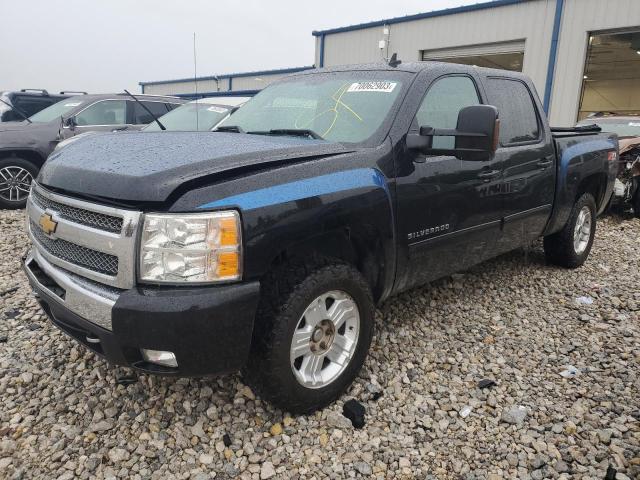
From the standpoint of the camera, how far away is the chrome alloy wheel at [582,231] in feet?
16.0

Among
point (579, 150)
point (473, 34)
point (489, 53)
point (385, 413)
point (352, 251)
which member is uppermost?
point (473, 34)

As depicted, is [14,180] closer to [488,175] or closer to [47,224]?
[47,224]

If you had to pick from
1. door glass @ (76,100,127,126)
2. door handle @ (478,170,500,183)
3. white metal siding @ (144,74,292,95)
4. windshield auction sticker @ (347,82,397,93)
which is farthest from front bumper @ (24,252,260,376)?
white metal siding @ (144,74,292,95)

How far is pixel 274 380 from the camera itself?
7.41ft

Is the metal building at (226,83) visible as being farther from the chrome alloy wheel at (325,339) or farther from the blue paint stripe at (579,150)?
the chrome alloy wheel at (325,339)

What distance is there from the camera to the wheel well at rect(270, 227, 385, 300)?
Result: 2368mm

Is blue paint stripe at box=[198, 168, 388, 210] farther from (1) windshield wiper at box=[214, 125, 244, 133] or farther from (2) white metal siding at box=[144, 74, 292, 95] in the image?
(2) white metal siding at box=[144, 74, 292, 95]

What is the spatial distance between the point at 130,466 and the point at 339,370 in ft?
3.57

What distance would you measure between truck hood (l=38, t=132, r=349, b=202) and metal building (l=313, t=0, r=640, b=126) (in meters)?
12.5

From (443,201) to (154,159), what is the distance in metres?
1.74

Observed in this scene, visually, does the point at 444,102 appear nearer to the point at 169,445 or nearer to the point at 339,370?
the point at 339,370

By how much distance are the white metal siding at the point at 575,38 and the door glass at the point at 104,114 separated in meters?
10.8

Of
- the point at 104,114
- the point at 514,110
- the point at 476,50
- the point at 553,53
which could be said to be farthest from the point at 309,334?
the point at 476,50

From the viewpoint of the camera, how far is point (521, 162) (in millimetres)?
3740
